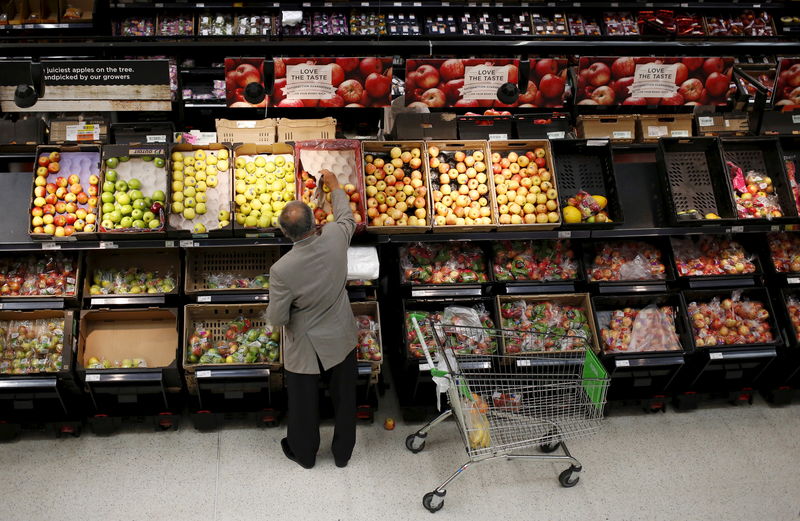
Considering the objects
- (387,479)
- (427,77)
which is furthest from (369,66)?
(387,479)

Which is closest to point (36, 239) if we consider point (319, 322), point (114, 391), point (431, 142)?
point (114, 391)

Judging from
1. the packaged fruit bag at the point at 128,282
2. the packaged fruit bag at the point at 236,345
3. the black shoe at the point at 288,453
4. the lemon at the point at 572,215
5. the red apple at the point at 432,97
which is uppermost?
the red apple at the point at 432,97

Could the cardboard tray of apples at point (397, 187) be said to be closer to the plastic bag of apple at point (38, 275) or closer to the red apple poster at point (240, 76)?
the red apple poster at point (240, 76)

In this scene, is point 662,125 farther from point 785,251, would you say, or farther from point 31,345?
point 31,345

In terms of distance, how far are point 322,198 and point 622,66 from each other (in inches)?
101

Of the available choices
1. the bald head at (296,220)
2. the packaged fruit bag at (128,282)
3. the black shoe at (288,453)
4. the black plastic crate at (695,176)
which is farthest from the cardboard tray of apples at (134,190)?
the black plastic crate at (695,176)

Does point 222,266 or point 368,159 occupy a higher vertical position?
point 368,159

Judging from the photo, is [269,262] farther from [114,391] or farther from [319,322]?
[114,391]

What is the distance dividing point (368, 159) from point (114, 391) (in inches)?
87.0

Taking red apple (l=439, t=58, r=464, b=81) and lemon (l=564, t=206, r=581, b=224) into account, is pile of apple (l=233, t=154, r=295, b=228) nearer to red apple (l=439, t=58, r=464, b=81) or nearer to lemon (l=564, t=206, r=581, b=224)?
red apple (l=439, t=58, r=464, b=81)

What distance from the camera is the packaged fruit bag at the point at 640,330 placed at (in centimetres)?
416

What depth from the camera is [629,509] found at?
3566mm

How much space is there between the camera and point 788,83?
4.68 metres

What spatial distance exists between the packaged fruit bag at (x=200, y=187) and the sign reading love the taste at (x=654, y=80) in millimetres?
3133
